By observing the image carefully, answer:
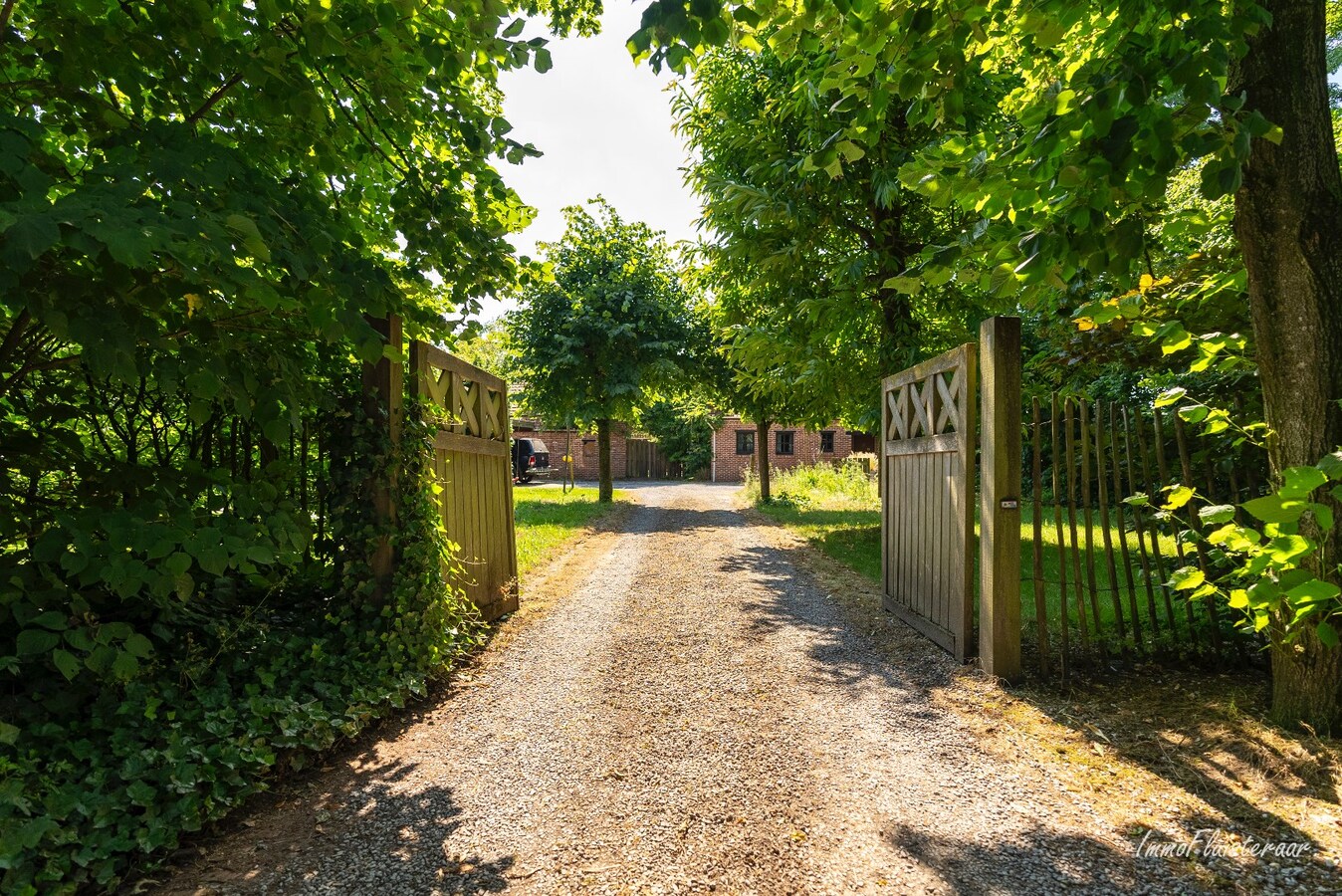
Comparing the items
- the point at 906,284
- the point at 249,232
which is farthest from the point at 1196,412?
the point at 249,232

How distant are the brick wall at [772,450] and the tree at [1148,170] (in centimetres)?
3144

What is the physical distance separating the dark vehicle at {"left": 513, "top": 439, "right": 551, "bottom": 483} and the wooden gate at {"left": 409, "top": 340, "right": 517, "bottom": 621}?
23.2 m

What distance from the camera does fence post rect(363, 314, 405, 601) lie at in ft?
14.2

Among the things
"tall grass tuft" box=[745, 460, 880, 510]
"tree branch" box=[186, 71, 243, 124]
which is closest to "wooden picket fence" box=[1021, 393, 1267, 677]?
"tree branch" box=[186, 71, 243, 124]

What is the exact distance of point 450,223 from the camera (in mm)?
4129

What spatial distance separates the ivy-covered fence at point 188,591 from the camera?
8.18 ft

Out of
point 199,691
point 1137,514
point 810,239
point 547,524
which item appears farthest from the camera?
point 547,524

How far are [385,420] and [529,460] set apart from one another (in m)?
27.9

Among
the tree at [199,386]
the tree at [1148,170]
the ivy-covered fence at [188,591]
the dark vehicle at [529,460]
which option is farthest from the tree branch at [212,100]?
the dark vehicle at [529,460]

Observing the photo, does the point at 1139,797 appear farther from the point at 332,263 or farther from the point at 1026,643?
the point at 332,263

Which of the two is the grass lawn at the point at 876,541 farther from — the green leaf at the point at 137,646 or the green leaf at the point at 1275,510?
the green leaf at the point at 137,646

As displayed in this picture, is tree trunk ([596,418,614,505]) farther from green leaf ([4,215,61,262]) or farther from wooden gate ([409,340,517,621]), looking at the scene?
green leaf ([4,215,61,262])

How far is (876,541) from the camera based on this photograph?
11.2 m

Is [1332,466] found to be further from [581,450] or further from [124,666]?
[581,450]
